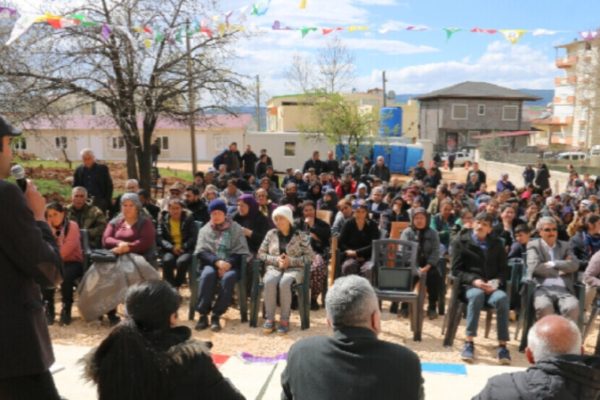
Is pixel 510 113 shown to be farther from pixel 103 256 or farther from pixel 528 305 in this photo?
pixel 103 256

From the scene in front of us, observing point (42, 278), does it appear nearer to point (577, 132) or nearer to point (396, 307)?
point (396, 307)

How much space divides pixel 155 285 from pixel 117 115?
9687mm

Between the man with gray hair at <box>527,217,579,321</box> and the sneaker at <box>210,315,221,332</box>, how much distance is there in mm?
3113

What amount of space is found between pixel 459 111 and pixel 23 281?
5089cm

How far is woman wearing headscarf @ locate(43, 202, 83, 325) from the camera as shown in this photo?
19.5 ft

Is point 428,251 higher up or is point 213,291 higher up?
point 428,251

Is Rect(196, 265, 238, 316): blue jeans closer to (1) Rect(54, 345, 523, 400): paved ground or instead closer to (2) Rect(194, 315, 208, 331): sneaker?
(2) Rect(194, 315, 208, 331): sneaker

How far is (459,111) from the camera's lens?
164ft

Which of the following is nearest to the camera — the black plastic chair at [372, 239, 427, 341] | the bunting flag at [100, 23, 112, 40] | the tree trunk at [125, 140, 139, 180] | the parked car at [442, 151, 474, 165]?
the black plastic chair at [372, 239, 427, 341]

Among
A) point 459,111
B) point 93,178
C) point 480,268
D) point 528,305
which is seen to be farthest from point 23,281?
point 459,111

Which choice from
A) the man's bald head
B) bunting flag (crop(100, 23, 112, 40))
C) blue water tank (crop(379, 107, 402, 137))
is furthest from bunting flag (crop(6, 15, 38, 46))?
blue water tank (crop(379, 107, 402, 137))

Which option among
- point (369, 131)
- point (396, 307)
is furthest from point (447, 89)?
point (396, 307)

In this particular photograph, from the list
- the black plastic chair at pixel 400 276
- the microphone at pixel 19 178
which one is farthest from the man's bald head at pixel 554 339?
the black plastic chair at pixel 400 276

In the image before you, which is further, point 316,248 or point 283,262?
point 316,248
